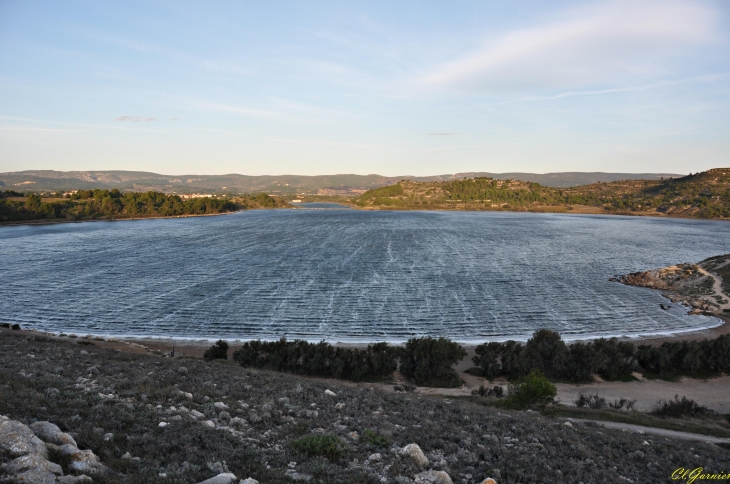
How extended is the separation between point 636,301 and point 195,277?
50.6 metres

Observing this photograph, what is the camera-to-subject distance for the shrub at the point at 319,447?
26.1ft

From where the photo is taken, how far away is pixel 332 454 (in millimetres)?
7957

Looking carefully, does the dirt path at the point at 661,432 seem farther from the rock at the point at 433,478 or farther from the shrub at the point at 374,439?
the rock at the point at 433,478

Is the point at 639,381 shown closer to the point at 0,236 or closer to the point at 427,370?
the point at 427,370

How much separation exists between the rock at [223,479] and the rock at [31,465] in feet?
6.31

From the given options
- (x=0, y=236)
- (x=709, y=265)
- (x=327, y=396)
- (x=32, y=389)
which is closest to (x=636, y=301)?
(x=709, y=265)

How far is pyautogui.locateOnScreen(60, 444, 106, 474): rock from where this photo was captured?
5.68 meters

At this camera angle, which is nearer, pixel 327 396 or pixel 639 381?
pixel 327 396

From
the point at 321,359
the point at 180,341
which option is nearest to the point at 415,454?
the point at 321,359

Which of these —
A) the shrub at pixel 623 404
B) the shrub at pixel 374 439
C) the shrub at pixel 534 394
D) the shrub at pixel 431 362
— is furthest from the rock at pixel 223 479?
the shrub at pixel 623 404

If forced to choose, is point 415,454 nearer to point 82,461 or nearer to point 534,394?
point 82,461

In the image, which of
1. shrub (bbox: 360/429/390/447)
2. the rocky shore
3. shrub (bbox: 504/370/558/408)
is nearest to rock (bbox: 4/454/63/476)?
shrub (bbox: 360/429/390/447)

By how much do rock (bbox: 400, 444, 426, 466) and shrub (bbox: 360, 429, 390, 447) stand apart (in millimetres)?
677

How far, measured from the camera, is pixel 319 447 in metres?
8.05
